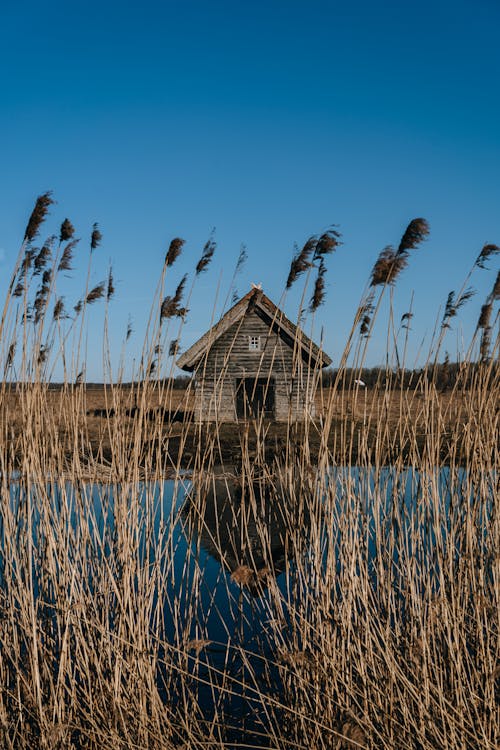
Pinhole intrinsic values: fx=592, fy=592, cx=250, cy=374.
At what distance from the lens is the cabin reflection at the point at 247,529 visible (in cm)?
249

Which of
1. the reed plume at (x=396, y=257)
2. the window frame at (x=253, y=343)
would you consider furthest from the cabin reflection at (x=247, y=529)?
the window frame at (x=253, y=343)

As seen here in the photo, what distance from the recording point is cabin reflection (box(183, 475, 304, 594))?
249 cm

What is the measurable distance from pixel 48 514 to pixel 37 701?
0.66m

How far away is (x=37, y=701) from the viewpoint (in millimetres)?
2160

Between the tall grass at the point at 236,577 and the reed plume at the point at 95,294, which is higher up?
the reed plume at the point at 95,294

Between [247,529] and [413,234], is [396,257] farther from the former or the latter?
[247,529]

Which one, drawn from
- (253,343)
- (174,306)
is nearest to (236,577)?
(174,306)

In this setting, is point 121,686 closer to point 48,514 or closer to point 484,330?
point 48,514

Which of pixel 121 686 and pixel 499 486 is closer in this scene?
pixel 121 686

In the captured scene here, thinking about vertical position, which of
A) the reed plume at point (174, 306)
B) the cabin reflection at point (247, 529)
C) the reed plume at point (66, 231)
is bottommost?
the cabin reflection at point (247, 529)

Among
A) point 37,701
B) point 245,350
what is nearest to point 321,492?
point 37,701

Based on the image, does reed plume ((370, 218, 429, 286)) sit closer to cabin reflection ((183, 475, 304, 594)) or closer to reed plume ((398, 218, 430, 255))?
reed plume ((398, 218, 430, 255))

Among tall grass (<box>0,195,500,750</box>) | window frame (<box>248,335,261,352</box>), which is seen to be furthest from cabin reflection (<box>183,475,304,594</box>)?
window frame (<box>248,335,261,352</box>)

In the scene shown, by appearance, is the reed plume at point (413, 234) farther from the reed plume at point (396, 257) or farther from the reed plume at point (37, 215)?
the reed plume at point (37, 215)
